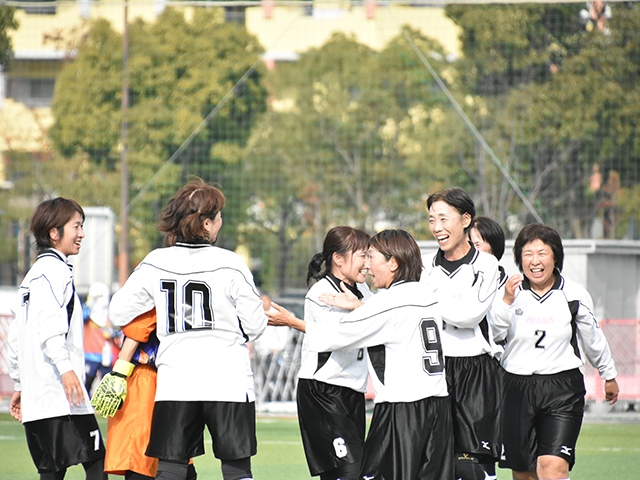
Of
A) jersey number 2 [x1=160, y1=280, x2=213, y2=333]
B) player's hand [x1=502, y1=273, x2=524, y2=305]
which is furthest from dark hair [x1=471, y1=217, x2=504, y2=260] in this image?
jersey number 2 [x1=160, y1=280, x2=213, y2=333]

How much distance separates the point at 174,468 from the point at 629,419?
8710mm

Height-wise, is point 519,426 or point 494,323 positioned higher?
point 494,323

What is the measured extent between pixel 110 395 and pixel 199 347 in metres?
0.51

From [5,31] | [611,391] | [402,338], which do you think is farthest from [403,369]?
[5,31]

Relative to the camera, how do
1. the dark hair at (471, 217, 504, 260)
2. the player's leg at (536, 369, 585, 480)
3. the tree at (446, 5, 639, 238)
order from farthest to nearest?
the tree at (446, 5, 639, 238)
the dark hair at (471, 217, 504, 260)
the player's leg at (536, 369, 585, 480)

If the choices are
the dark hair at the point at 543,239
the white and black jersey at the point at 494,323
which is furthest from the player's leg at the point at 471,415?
the dark hair at the point at 543,239

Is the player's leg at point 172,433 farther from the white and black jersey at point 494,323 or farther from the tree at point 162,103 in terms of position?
the tree at point 162,103

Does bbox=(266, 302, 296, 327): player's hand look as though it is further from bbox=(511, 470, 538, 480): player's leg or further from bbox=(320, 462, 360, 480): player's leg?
bbox=(511, 470, 538, 480): player's leg

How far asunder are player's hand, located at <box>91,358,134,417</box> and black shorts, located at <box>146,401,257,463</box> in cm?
23

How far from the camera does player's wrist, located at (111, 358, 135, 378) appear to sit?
456 cm

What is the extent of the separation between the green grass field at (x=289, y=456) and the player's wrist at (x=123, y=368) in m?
2.96

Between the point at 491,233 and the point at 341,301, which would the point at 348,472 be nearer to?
the point at 341,301

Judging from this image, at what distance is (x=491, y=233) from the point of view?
5.82 meters

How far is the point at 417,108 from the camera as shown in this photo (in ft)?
76.2
